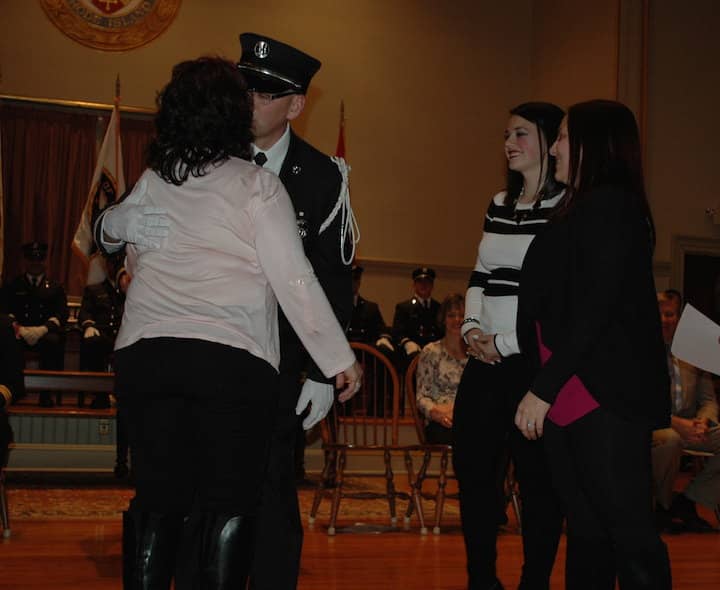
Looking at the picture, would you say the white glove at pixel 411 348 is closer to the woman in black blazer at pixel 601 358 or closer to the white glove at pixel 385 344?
the white glove at pixel 385 344

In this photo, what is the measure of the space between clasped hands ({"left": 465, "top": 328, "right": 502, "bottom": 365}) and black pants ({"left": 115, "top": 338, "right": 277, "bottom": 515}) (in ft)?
3.54

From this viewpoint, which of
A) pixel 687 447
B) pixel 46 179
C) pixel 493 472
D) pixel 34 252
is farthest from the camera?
pixel 46 179

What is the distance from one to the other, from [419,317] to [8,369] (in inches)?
238

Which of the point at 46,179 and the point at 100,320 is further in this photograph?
the point at 46,179

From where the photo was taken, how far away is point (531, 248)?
229cm

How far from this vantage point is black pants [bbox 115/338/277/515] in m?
1.82

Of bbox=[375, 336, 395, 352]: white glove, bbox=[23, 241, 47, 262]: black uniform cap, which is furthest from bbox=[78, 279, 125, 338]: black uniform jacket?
bbox=[375, 336, 395, 352]: white glove

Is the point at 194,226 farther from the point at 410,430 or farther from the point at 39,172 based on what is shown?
the point at 39,172

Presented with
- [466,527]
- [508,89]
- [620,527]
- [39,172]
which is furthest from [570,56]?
[620,527]

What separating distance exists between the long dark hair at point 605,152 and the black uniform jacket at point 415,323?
7376mm

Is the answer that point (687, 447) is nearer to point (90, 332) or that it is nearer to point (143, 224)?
point (143, 224)

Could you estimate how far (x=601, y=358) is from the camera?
208cm

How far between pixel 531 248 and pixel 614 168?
0.87 ft

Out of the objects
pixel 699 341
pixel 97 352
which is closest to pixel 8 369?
pixel 699 341
